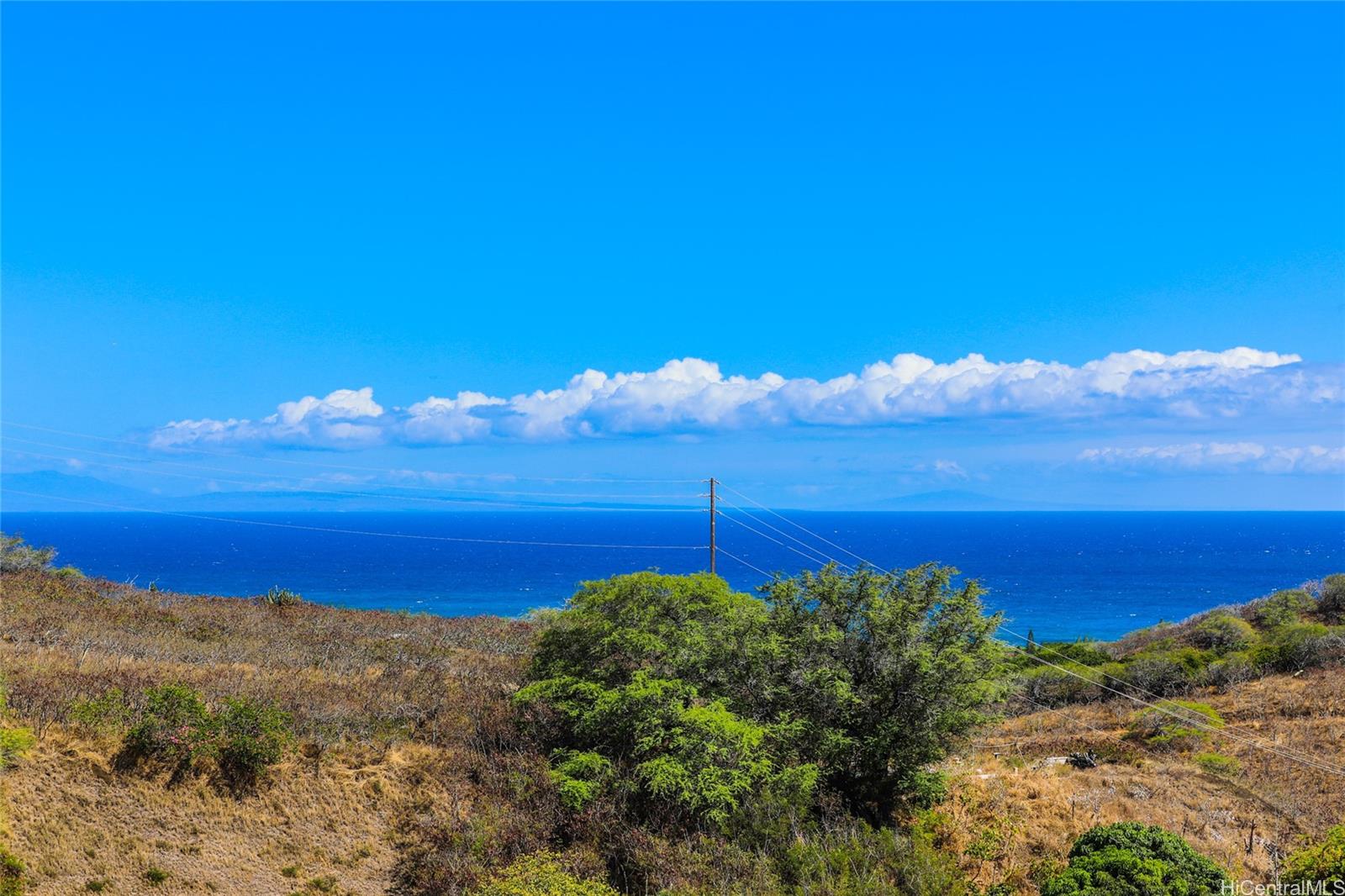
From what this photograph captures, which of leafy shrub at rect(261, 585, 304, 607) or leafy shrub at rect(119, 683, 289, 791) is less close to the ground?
leafy shrub at rect(119, 683, 289, 791)

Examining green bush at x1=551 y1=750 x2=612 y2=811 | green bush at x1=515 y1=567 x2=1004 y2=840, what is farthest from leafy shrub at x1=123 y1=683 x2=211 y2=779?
green bush at x1=551 y1=750 x2=612 y2=811

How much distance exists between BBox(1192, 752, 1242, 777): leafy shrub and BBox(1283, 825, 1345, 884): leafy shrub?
31.0ft

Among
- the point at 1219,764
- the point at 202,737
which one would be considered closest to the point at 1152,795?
the point at 1219,764

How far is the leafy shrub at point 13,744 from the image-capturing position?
16.8 m

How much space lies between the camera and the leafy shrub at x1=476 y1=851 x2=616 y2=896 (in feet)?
48.2

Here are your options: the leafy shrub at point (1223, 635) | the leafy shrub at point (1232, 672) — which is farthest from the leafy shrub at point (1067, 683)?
the leafy shrub at point (1223, 635)

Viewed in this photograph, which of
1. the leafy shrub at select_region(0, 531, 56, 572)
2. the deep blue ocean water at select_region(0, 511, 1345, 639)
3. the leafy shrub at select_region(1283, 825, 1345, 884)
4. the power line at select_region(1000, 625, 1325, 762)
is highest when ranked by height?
the leafy shrub at select_region(0, 531, 56, 572)

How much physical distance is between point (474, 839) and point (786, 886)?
6.91 metres

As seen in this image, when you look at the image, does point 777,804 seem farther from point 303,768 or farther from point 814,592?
point 303,768

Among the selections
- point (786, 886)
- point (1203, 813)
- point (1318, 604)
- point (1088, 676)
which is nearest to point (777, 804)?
point (786, 886)

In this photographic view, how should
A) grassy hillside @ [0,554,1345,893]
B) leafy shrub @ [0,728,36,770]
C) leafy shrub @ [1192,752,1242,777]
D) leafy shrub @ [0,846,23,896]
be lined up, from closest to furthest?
leafy shrub @ [0,846,23,896] < grassy hillside @ [0,554,1345,893] < leafy shrub @ [0,728,36,770] < leafy shrub @ [1192,752,1242,777]

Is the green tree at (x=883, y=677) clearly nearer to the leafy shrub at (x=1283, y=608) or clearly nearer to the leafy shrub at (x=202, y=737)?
the leafy shrub at (x=202, y=737)

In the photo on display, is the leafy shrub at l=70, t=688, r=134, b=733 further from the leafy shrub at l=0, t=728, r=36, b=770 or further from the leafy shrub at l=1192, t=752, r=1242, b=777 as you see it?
the leafy shrub at l=1192, t=752, r=1242, b=777

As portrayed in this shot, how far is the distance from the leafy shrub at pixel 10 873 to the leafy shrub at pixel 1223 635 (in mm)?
44986
